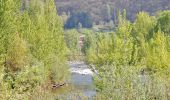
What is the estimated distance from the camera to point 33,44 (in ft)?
162

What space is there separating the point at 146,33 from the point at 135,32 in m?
2.31

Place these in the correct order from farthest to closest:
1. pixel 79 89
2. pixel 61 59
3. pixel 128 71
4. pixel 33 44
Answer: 1. pixel 61 59
2. pixel 33 44
3. pixel 79 89
4. pixel 128 71

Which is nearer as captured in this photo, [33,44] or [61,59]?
[33,44]

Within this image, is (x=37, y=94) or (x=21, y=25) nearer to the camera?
(x=37, y=94)

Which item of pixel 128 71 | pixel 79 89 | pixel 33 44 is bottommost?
pixel 79 89

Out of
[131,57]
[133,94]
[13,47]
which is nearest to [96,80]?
[131,57]

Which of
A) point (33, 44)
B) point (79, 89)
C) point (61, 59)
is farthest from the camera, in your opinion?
point (61, 59)

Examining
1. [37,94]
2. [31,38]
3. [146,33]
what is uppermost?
[37,94]

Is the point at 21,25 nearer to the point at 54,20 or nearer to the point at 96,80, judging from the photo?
the point at 54,20

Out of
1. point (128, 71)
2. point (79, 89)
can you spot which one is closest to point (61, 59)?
point (79, 89)

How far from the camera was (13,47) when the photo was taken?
39781mm

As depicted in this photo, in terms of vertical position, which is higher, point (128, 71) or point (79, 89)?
point (128, 71)

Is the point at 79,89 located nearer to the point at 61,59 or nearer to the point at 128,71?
the point at 61,59

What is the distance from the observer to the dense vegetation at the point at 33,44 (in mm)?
33750
